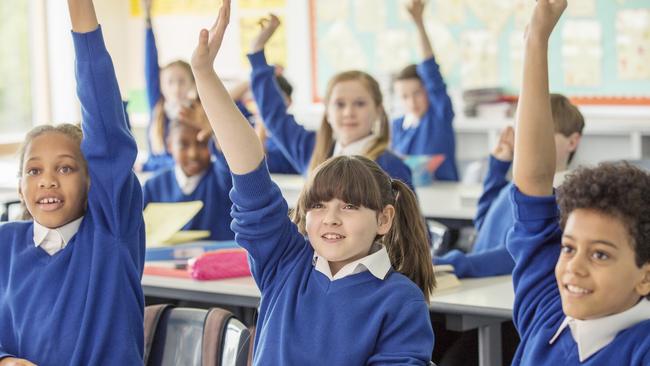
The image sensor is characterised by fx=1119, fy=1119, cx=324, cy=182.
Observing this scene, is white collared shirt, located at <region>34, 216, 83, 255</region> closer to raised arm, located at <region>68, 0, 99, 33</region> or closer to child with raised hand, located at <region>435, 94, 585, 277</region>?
raised arm, located at <region>68, 0, 99, 33</region>

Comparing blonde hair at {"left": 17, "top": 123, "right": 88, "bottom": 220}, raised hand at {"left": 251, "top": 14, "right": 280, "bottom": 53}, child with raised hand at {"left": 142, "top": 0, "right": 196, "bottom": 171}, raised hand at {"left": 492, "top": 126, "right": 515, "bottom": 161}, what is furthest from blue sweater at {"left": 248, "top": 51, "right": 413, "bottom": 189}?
blonde hair at {"left": 17, "top": 123, "right": 88, "bottom": 220}

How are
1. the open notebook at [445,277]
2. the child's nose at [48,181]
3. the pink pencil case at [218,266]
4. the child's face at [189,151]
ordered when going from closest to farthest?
the child's nose at [48,181], the open notebook at [445,277], the pink pencil case at [218,266], the child's face at [189,151]

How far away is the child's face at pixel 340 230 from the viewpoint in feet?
6.88

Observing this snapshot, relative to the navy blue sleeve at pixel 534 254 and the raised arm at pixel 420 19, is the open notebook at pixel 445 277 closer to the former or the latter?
the navy blue sleeve at pixel 534 254

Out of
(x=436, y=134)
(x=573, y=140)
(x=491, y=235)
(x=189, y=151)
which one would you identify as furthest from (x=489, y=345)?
(x=436, y=134)

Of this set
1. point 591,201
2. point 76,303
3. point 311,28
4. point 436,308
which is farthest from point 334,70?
point 591,201

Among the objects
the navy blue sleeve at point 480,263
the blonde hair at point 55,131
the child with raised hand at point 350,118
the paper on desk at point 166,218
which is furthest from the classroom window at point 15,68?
the blonde hair at point 55,131

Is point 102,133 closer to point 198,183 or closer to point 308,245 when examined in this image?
point 308,245

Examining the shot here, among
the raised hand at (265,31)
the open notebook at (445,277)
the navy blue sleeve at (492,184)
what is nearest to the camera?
the open notebook at (445,277)

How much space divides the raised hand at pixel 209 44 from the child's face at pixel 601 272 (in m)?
0.74

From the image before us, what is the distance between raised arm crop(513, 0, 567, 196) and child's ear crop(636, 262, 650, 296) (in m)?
0.22

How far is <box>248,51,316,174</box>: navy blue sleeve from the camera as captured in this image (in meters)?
4.28

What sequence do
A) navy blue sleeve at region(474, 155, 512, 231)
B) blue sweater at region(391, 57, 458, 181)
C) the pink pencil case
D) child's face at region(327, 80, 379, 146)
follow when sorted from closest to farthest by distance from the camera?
the pink pencil case → navy blue sleeve at region(474, 155, 512, 231) → child's face at region(327, 80, 379, 146) → blue sweater at region(391, 57, 458, 181)

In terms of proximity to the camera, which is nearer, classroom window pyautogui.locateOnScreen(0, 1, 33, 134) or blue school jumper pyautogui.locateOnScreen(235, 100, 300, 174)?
blue school jumper pyautogui.locateOnScreen(235, 100, 300, 174)
